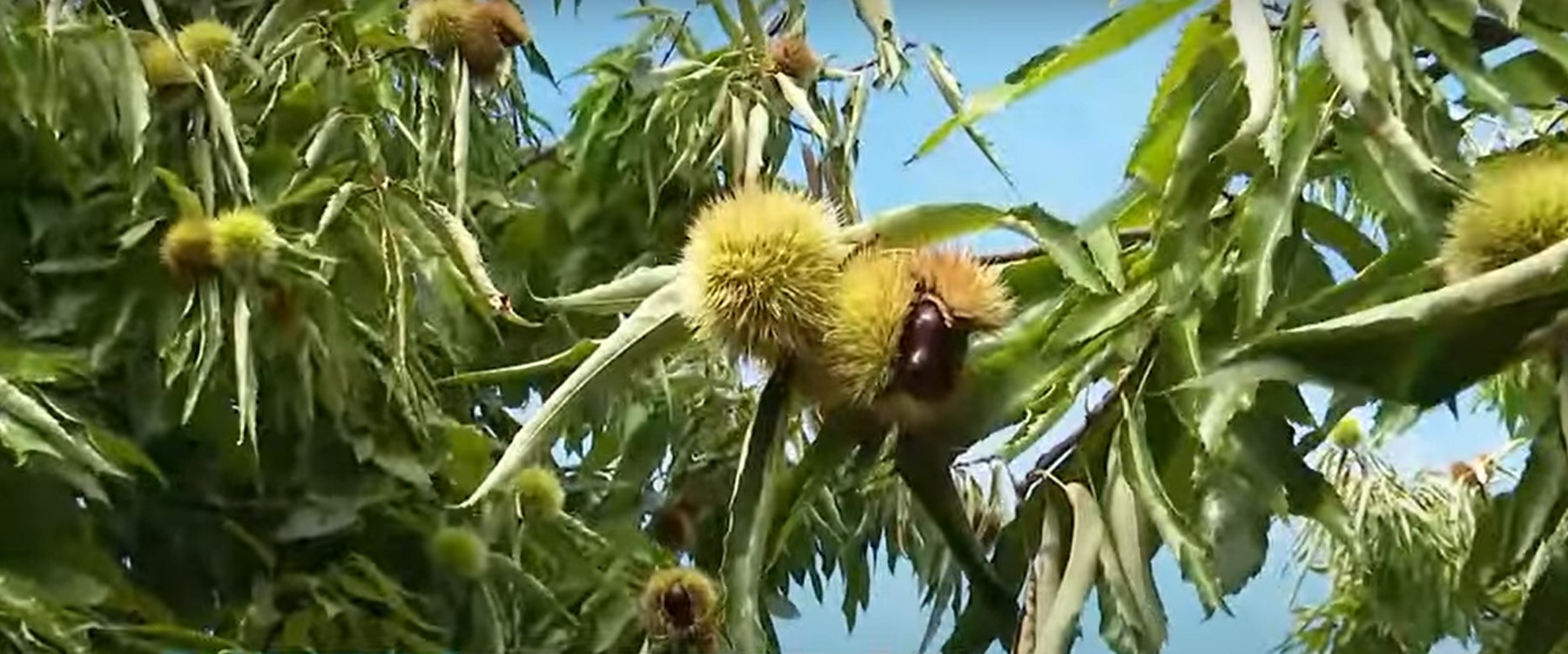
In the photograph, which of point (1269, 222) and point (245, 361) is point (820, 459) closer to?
point (1269, 222)

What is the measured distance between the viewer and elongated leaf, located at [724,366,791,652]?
1.28 ft

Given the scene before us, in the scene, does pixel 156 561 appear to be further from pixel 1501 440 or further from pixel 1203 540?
pixel 1501 440

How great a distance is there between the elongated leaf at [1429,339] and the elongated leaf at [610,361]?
12cm

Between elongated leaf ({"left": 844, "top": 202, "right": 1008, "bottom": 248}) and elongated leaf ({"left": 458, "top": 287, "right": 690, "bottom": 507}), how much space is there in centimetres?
4

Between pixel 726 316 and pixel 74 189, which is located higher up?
pixel 74 189

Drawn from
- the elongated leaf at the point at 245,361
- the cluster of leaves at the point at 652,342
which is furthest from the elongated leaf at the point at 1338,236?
the elongated leaf at the point at 245,361

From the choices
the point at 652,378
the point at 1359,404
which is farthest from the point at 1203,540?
the point at 652,378

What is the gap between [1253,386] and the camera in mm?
374

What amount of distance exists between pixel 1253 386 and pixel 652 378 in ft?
2.05

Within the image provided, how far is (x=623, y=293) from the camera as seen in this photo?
16.9 inches

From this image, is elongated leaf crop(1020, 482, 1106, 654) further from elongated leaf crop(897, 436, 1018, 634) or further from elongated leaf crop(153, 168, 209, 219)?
elongated leaf crop(153, 168, 209, 219)

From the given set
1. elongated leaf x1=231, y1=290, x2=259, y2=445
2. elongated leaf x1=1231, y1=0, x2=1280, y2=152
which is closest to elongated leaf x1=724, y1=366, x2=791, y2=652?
elongated leaf x1=1231, y1=0, x2=1280, y2=152

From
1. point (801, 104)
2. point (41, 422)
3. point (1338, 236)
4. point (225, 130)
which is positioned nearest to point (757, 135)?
point (801, 104)

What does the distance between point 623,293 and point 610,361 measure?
1.3 inches
